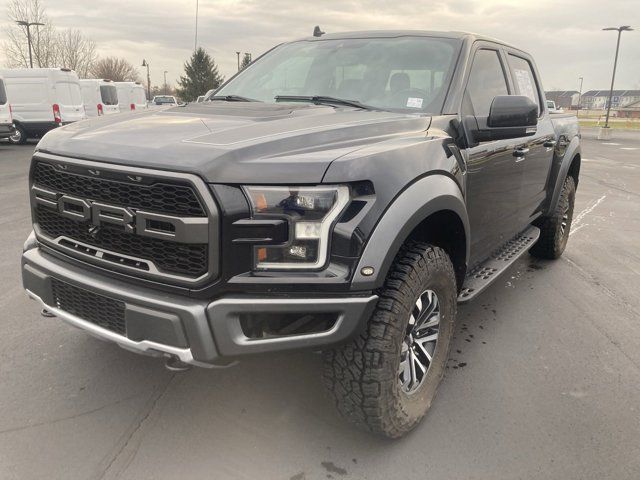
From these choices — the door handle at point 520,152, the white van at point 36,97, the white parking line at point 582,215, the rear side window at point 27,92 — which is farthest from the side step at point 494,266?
the rear side window at point 27,92

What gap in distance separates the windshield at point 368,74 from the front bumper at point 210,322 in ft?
4.62

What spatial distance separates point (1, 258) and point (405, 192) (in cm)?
448

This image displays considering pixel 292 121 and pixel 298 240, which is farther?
pixel 292 121

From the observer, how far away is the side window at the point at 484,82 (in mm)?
3188

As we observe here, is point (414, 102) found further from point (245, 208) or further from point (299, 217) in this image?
point (245, 208)

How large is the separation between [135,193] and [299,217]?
634 mm

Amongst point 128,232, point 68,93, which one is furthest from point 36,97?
point 128,232

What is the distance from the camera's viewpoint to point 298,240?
1971 millimetres

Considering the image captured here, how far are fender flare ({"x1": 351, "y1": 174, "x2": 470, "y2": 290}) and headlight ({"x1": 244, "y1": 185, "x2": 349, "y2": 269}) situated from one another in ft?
0.56

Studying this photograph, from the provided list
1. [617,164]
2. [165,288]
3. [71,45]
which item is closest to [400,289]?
[165,288]

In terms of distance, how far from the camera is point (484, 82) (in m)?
3.41

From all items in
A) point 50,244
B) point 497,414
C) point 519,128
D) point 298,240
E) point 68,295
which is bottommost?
point 497,414

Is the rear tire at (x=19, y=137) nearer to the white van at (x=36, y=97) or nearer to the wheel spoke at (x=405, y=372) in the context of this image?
the white van at (x=36, y=97)

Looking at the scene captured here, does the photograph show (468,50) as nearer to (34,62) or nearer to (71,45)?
(34,62)
